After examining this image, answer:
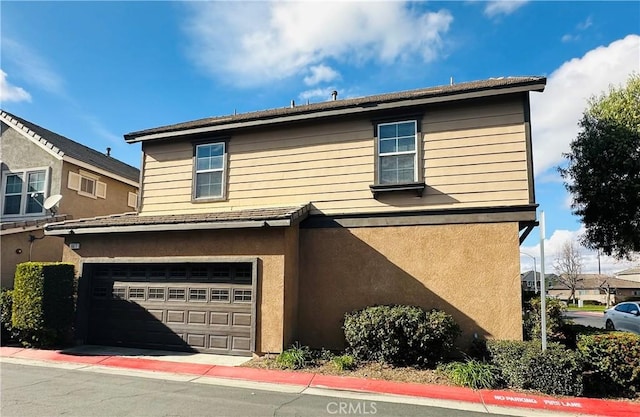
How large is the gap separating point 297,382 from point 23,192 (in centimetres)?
1475

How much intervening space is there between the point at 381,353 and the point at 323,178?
4.73 metres

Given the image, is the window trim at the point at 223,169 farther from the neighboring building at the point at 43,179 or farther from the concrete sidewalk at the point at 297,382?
the neighboring building at the point at 43,179

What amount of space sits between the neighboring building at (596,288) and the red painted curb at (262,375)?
5528 cm

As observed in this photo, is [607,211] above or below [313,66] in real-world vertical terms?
below

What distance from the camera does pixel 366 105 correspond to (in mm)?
10281

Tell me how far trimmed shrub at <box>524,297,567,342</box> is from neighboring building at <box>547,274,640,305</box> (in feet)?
168

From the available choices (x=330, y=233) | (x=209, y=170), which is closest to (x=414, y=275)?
(x=330, y=233)

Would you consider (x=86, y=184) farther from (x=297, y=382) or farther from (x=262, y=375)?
(x=297, y=382)

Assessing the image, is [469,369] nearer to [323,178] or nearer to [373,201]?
[373,201]

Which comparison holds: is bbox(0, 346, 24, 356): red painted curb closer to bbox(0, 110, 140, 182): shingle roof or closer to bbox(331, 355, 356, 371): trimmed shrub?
bbox(0, 110, 140, 182): shingle roof

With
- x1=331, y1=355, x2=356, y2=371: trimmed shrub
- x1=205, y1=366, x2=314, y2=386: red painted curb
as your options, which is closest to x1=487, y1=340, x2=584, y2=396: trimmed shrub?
x1=331, y1=355, x2=356, y2=371: trimmed shrub

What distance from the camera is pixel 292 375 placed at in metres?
7.84

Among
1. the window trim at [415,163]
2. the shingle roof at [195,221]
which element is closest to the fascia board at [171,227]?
the shingle roof at [195,221]

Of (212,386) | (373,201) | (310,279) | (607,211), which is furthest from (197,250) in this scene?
(607,211)
